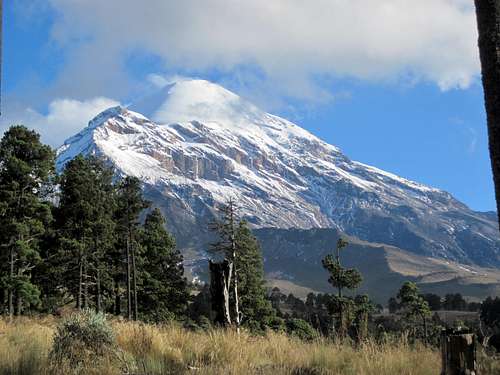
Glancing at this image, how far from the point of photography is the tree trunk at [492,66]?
6.02 m

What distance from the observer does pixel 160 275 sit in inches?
1929

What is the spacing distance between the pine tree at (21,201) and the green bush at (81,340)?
2286 centimetres

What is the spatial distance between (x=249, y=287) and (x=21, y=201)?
2296 centimetres

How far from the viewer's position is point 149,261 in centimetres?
4859

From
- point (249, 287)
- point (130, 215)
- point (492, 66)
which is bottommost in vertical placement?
point (249, 287)

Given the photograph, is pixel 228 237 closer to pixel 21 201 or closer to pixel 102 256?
pixel 102 256

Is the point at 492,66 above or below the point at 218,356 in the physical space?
above

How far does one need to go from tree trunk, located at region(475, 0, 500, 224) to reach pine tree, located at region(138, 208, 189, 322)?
41.9 meters

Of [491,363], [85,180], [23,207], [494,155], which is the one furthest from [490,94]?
[85,180]

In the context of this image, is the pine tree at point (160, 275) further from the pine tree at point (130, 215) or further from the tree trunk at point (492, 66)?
the tree trunk at point (492, 66)

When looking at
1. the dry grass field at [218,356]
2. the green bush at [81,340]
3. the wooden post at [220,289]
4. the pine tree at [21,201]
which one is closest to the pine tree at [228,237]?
the pine tree at [21,201]

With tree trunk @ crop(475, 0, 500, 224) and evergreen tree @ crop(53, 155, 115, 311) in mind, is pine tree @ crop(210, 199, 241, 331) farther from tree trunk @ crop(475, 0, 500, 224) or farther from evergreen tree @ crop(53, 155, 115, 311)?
tree trunk @ crop(475, 0, 500, 224)

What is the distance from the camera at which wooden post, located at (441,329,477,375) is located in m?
5.86

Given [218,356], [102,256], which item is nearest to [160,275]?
[102,256]
